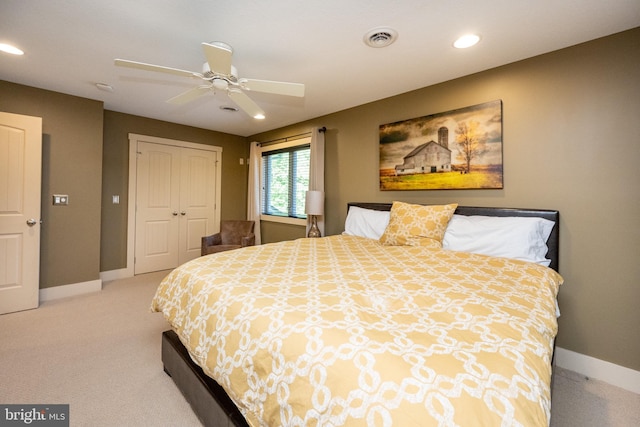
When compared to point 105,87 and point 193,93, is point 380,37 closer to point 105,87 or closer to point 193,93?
point 193,93

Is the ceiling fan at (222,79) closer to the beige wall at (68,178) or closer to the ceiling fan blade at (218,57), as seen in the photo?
the ceiling fan blade at (218,57)

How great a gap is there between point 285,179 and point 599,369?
4.08 meters

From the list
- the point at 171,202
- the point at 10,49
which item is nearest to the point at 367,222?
the point at 171,202

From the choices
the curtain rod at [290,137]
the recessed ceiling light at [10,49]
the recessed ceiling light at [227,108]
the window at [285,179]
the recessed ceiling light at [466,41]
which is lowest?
the window at [285,179]

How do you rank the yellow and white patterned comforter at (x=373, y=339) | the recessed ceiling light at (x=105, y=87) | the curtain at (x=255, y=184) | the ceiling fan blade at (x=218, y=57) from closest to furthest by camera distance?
the yellow and white patterned comforter at (x=373, y=339), the ceiling fan blade at (x=218, y=57), the recessed ceiling light at (x=105, y=87), the curtain at (x=255, y=184)

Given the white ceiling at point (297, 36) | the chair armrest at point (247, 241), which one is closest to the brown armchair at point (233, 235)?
the chair armrest at point (247, 241)

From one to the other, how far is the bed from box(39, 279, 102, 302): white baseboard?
7.96 ft

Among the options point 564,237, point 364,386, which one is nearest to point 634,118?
point 564,237

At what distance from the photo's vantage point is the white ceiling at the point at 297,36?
1.74 meters

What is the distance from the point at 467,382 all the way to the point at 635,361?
2.21 m

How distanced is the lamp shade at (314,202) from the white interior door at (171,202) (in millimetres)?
2202

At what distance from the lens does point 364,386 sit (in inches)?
29.5

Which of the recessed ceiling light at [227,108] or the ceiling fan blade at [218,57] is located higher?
the recessed ceiling light at [227,108]

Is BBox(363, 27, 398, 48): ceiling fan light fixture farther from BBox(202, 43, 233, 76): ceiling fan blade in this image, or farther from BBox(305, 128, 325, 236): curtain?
BBox(305, 128, 325, 236): curtain
